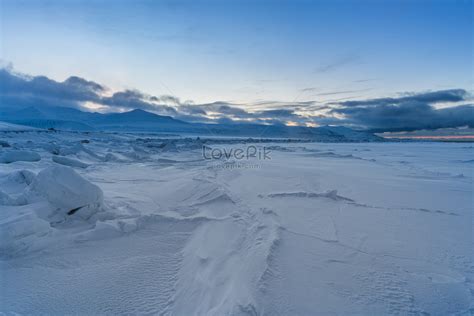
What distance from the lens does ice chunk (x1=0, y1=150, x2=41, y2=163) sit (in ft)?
20.6

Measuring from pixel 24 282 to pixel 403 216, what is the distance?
13.1 feet

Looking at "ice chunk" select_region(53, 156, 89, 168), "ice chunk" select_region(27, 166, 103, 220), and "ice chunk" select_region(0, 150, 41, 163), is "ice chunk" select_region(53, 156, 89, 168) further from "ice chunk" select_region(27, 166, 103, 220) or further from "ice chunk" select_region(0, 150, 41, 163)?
"ice chunk" select_region(27, 166, 103, 220)

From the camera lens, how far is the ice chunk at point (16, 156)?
20.6 feet

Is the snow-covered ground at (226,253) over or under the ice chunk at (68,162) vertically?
under

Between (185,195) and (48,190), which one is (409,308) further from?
(48,190)

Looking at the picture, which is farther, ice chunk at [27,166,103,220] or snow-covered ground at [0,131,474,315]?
ice chunk at [27,166,103,220]

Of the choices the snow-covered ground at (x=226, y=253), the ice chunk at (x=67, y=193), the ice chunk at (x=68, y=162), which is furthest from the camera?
the ice chunk at (x=68, y=162)

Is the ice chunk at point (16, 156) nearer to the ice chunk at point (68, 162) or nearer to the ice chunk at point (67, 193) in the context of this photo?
the ice chunk at point (68, 162)

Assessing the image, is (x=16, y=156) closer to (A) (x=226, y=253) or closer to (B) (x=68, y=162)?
(B) (x=68, y=162)

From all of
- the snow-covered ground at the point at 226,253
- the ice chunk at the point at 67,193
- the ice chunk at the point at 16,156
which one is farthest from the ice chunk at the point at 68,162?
the ice chunk at the point at 67,193

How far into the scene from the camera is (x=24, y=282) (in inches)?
70.6

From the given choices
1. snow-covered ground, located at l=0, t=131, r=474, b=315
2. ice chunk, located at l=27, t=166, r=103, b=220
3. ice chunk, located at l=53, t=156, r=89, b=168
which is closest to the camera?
snow-covered ground, located at l=0, t=131, r=474, b=315

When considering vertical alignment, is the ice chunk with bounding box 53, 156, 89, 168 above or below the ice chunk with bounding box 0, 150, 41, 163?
below

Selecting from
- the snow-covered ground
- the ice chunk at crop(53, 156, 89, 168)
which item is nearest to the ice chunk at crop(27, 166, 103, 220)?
the snow-covered ground
